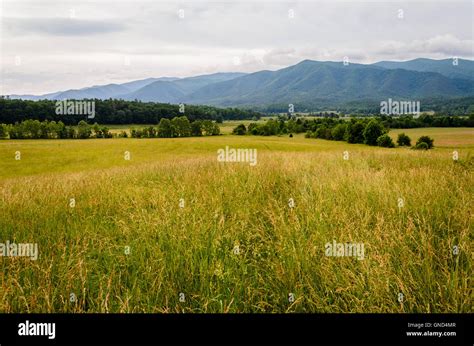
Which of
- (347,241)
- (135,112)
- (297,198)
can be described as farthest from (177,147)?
(347,241)

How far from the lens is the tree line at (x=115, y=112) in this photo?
5.07m

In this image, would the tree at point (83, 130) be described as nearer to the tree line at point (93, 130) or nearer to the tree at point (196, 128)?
the tree line at point (93, 130)

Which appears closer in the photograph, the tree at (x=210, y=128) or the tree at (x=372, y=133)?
the tree at (x=210, y=128)

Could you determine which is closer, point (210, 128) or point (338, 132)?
point (210, 128)

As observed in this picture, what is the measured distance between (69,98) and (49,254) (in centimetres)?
325
